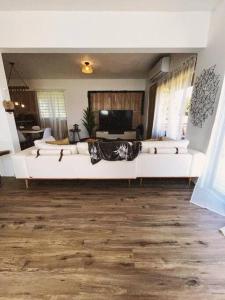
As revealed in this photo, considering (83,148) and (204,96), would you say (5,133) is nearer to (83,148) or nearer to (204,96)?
(83,148)

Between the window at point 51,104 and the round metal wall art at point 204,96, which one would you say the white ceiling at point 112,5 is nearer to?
the round metal wall art at point 204,96

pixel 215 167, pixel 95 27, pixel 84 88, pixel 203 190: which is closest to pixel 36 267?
pixel 203 190

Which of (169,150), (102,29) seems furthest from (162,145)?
(102,29)

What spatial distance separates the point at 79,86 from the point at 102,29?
4.36 metres

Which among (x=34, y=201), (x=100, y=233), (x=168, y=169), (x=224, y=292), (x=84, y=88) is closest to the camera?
(x=224, y=292)

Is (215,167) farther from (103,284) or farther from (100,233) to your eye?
(103,284)

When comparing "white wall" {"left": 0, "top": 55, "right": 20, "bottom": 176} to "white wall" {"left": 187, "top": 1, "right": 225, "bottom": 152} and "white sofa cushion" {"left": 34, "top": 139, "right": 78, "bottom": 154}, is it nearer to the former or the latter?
"white sofa cushion" {"left": 34, "top": 139, "right": 78, "bottom": 154}

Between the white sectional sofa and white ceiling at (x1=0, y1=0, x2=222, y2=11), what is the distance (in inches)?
76.6

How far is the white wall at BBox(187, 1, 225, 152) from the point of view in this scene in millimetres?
2281

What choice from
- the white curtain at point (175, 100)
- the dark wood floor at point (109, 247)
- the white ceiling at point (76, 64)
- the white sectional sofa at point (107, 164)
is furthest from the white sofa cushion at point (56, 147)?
the white ceiling at point (76, 64)

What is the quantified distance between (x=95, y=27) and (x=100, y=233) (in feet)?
9.40

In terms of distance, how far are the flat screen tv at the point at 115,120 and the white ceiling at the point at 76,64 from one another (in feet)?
4.47

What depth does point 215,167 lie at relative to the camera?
86.0 inches

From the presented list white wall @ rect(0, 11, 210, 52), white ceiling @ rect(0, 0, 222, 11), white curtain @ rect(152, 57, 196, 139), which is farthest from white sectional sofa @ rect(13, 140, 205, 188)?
white ceiling @ rect(0, 0, 222, 11)
